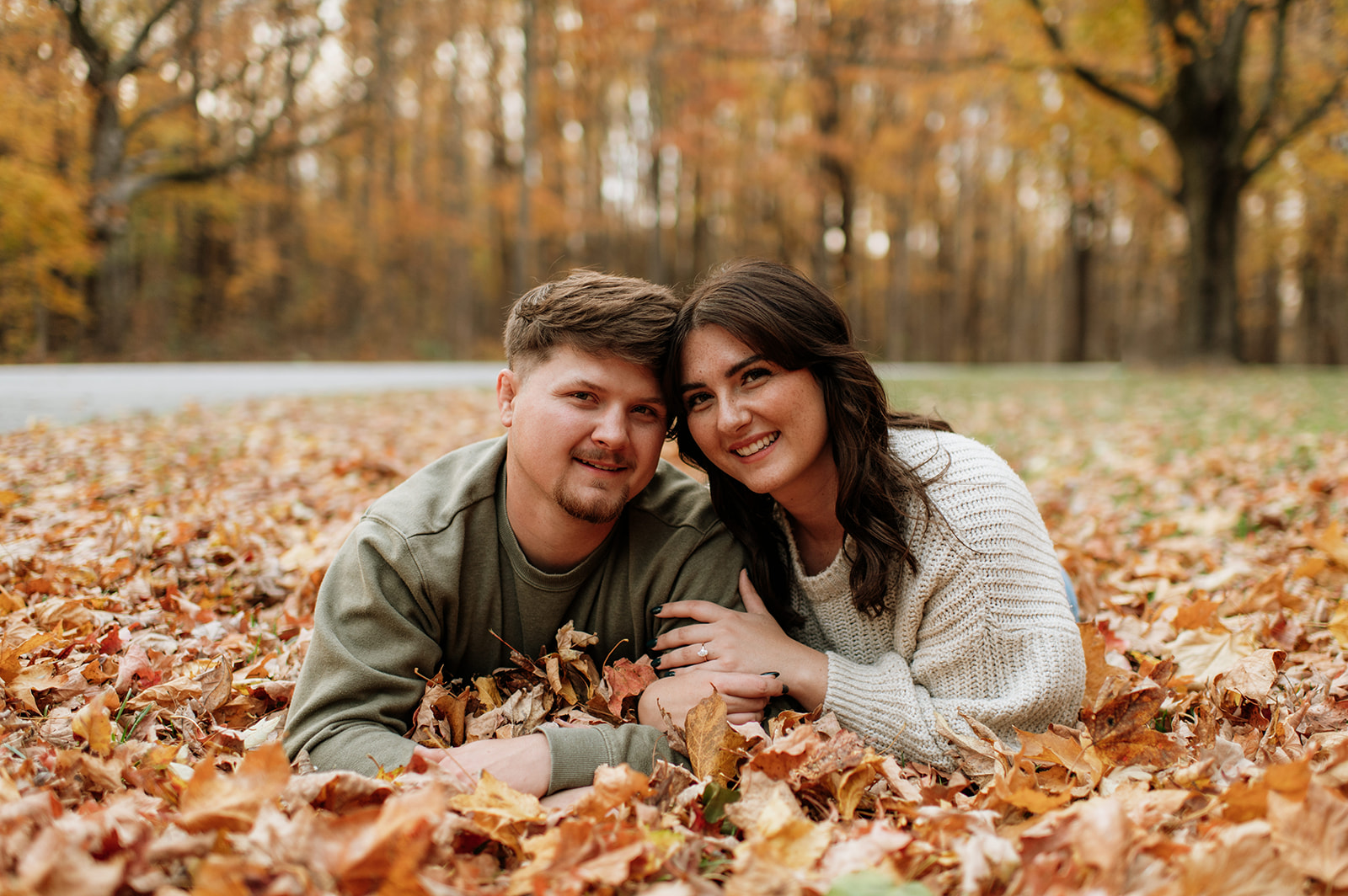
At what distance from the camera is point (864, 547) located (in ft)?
7.41

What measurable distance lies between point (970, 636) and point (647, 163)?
82.1 feet

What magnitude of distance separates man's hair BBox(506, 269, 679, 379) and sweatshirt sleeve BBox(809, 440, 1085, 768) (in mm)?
860

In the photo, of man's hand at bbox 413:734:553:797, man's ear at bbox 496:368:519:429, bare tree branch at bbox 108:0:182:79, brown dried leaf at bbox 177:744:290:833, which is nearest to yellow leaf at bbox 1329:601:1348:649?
man's hand at bbox 413:734:553:797

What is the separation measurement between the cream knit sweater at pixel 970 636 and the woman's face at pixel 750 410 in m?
0.33

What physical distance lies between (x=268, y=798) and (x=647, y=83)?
972 inches

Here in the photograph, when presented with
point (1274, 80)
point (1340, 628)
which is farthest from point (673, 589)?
point (1274, 80)

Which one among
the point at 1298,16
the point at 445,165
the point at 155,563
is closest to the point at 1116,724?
the point at 155,563

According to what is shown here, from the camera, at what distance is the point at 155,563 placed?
11.0ft

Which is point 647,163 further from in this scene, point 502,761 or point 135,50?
point 502,761

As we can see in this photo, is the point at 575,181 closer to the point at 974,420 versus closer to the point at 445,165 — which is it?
the point at 445,165

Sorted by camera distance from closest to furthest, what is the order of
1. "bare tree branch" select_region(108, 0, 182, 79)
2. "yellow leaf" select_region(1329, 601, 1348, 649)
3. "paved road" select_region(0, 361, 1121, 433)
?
"yellow leaf" select_region(1329, 601, 1348, 649)
"paved road" select_region(0, 361, 1121, 433)
"bare tree branch" select_region(108, 0, 182, 79)

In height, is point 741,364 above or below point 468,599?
above

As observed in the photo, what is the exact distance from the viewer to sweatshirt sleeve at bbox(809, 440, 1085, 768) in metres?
2.14

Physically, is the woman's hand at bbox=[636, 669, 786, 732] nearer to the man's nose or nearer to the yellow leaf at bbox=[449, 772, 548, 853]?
the yellow leaf at bbox=[449, 772, 548, 853]
